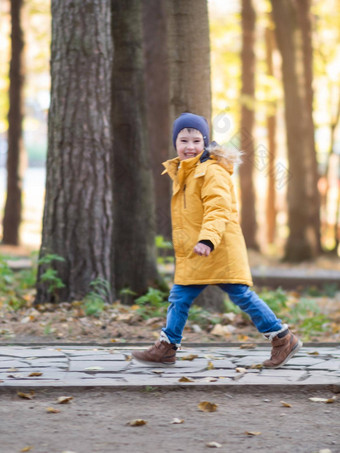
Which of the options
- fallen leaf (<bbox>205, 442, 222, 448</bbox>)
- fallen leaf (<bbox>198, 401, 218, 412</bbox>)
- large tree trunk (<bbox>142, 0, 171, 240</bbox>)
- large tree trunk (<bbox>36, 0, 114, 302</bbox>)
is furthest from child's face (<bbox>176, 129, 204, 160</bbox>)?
large tree trunk (<bbox>142, 0, 171, 240</bbox>)

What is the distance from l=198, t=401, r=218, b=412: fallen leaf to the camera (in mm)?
4465

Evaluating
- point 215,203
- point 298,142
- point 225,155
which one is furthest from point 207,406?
point 298,142

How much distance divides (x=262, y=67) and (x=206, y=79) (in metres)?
22.7

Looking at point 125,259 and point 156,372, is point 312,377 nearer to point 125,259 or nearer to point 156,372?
point 156,372

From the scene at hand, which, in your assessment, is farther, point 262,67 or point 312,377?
point 262,67

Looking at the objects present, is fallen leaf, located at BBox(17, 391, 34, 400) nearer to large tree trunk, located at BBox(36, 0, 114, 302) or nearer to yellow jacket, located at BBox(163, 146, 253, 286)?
yellow jacket, located at BBox(163, 146, 253, 286)

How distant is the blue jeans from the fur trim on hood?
0.83 meters

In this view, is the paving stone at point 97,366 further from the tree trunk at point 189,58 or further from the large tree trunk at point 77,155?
the tree trunk at point 189,58

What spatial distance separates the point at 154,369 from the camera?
17.6 feet

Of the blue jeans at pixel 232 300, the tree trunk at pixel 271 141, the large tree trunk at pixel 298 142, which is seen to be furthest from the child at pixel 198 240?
the tree trunk at pixel 271 141

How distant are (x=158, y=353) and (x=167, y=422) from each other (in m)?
1.20

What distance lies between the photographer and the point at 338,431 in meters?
4.13

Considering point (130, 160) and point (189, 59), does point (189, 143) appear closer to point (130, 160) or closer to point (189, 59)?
point (189, 59)

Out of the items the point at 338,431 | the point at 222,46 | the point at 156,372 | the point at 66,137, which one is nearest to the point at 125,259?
the point at 66,137
